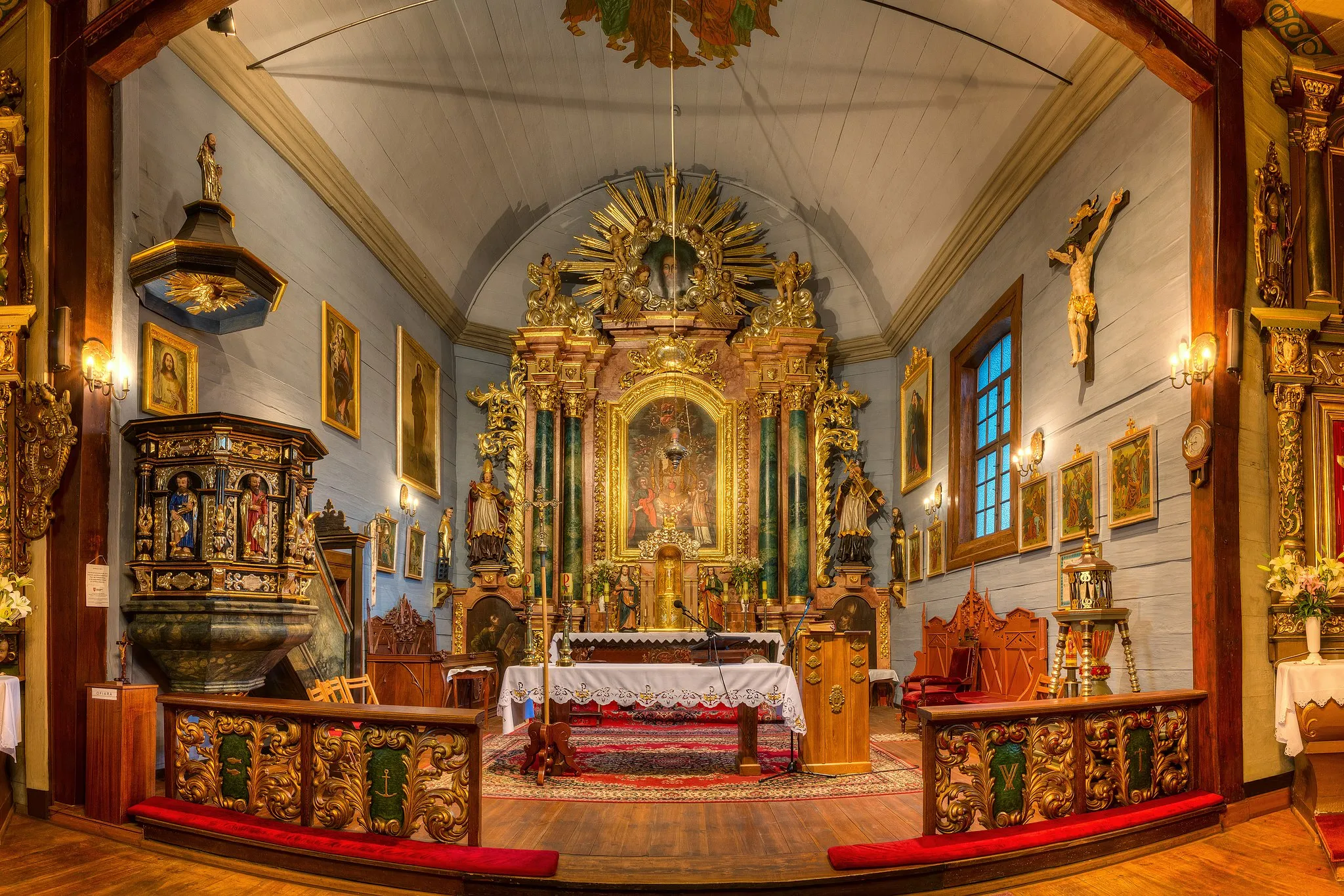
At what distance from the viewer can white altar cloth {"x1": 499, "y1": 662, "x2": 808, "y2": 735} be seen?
7.01 meters

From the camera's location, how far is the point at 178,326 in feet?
23.9

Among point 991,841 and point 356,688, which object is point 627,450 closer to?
point 356,688

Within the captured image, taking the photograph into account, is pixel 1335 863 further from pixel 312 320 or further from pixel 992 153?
pixel 312 320

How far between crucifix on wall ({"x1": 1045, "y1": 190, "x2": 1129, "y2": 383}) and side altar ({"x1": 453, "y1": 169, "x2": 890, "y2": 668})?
258 inches

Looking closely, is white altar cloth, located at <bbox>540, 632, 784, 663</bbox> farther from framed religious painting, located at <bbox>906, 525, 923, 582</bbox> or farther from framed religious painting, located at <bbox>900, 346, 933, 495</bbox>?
framed religious painting, located at <bbox>900, 346, 933, 495</bbox>

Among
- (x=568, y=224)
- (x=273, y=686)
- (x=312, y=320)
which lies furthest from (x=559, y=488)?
(x=273, y=686)

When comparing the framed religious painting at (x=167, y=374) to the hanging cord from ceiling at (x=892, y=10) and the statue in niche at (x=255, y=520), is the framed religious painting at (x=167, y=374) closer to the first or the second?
the statue in niche at (x=255, y=520)

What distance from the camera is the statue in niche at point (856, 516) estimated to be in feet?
46.4

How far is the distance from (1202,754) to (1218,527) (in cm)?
137

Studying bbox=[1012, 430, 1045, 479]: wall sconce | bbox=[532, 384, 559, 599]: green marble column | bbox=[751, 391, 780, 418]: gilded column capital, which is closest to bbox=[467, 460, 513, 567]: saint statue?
bbox=[532, 384, 559, 599]: green marble column

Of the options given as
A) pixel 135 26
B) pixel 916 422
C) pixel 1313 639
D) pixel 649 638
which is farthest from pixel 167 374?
pixel 916 422

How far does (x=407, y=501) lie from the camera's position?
1196cm

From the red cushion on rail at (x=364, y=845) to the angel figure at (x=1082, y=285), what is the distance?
18.7 feet

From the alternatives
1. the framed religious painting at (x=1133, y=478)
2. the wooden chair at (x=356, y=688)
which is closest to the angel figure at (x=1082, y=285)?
the framed religious painting at (x=1133, y=478)
